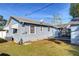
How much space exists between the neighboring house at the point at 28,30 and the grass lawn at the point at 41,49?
0.28 feet

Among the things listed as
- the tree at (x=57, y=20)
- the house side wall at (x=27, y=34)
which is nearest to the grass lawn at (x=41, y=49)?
the house side wall at (x=27, y=34)

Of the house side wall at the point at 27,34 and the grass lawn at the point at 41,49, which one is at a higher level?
the house side wall at the point at 27,34

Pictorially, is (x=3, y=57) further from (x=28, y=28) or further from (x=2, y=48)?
(x=28, y=28)

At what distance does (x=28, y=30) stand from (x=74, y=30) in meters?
0.63

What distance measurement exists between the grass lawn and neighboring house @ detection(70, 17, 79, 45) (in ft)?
0.30

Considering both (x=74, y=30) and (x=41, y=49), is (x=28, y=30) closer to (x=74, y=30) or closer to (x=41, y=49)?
(x=41, y=49)

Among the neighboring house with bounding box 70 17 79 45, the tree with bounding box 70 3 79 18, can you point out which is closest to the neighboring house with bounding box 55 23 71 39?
the neighboring house with bounding box 70 17 79 45

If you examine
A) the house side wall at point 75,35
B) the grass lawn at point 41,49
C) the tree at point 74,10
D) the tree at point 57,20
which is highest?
the tree at point 74,10

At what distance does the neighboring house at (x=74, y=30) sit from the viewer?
4.39 meters

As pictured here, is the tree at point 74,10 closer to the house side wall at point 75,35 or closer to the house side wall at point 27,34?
the house side wall at point 75,35

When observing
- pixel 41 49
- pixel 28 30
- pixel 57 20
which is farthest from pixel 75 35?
pixel 28 30

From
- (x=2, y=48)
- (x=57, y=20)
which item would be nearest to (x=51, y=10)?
(x=57, y=20)

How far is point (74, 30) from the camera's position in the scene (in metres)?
4.41

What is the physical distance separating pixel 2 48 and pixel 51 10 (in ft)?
2.78
